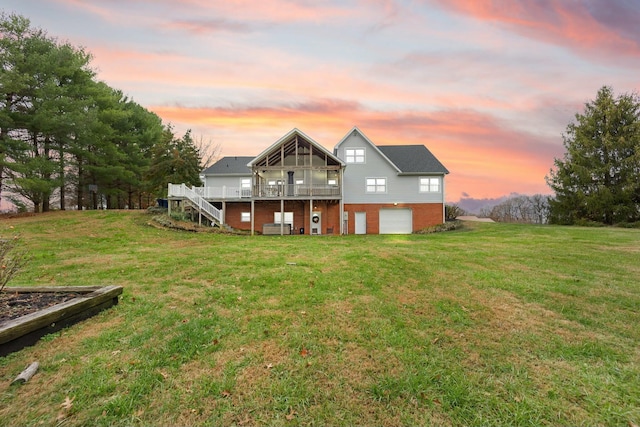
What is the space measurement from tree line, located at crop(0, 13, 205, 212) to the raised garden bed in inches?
857

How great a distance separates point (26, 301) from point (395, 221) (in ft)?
73.7

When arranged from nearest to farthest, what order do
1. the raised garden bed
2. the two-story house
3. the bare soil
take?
the raised garden bed
the bare soil
the two-story house

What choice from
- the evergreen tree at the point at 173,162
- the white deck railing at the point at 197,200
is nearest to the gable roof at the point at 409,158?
the white deck railing at the point at 197,200

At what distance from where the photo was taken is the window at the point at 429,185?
932 inches

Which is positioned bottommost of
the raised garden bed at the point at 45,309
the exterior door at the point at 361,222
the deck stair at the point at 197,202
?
the raised garden bed at the point at 45,309

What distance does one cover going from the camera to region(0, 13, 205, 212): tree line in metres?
21.7

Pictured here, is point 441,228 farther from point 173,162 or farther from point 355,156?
point 173,162

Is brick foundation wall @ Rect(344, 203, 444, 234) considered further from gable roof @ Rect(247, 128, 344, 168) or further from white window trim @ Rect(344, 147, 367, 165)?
gable roof @ Rect(247, 128, 344, 168)

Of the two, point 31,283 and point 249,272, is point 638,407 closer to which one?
point 249,272

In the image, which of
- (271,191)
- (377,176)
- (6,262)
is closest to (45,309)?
(6,262)

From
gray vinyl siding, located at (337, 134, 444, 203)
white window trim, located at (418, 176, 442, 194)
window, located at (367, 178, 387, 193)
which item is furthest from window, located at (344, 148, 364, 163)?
white window trim, located at (418, 176, 442, 194)

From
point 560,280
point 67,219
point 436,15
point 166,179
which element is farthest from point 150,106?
point 560,280

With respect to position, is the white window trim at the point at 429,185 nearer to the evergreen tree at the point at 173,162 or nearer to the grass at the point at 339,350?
the grass at the point at 339,350

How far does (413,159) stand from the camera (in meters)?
25.0
